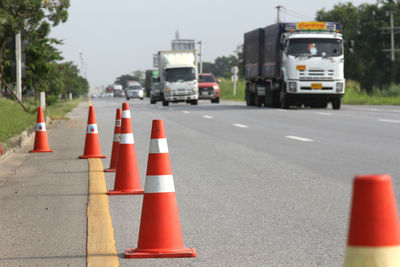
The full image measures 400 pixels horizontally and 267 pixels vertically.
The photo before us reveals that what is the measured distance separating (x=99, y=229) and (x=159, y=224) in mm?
1036

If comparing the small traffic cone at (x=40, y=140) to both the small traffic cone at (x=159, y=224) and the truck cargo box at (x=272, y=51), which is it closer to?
the small traffic cone at (x=159, y=224)

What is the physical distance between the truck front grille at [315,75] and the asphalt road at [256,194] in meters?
13.7

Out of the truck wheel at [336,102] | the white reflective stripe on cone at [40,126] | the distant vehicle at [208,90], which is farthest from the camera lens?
the distant vehicle at [208,90]

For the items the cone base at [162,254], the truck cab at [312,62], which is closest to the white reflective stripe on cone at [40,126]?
the cone base at [162,254]

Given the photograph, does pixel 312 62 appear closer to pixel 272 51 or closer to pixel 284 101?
pixel 284 101

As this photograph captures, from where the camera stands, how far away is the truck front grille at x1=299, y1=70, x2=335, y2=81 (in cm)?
3106

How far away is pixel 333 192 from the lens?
838 cm

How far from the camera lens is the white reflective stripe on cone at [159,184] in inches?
221

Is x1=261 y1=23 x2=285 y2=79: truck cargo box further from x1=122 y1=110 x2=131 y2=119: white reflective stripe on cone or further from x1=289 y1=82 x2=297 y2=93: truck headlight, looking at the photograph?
x1=122 y1=110 x2=131 y2=119: white reflective stripe on cone

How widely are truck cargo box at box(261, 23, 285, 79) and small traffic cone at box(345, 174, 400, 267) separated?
2973 cm

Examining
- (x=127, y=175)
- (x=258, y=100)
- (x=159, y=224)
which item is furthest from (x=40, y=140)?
(x=258, y=100)

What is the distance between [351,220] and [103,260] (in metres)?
2.81

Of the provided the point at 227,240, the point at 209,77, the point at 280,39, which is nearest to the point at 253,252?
the point at 227,240

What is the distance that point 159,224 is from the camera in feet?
17.8
